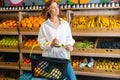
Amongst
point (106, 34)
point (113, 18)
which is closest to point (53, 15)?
point (106, 34)

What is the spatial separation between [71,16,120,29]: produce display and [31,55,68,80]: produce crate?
1869 mm

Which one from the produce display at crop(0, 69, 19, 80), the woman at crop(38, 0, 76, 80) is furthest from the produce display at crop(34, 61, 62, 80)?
the produce display at crop(0, 69, 19, 80)

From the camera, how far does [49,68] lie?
2.02 m

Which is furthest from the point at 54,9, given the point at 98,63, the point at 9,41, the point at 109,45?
the point at 9,41

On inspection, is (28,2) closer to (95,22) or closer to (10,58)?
(10,58)

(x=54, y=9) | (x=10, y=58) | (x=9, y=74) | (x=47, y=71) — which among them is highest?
(x=54, y=9)

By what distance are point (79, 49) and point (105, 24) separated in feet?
2.04

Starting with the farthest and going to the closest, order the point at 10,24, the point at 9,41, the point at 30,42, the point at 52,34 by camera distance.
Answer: the point at 9,41 < the point at 10,24 < the point at 30,42 < the point at 52,34

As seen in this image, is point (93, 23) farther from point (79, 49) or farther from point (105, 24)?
point (79, 49)

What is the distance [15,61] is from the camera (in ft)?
14.9

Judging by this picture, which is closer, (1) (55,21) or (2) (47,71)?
(2) (47,71)

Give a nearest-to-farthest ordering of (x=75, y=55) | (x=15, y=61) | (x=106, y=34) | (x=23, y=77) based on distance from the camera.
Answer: (x=106, y=34), (x=75, y=55), (x=23, y=77), (x=15, y=61)

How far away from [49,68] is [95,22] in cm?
207

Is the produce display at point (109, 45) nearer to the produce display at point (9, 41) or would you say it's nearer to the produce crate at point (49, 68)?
the produce display at point (9, 41)
